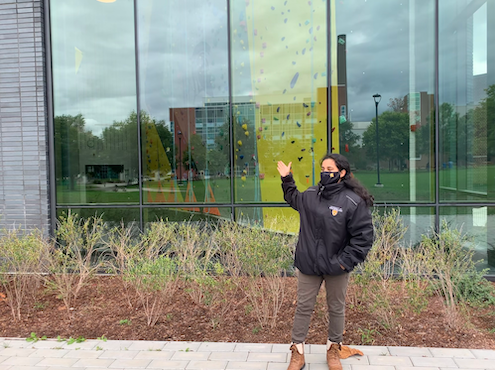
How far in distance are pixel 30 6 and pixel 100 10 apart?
1.04m

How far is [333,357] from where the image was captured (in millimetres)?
3270

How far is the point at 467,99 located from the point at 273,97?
114 inches

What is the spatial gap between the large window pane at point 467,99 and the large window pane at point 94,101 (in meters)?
4.87

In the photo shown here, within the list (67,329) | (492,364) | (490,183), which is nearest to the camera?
(492,364)

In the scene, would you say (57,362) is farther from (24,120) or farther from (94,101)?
(94,101)

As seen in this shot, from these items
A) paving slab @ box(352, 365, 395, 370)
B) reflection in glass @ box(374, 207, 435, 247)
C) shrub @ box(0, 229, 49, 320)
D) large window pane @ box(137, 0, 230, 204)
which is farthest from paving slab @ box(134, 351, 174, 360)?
reflection in glass @ box(374, 207, 435, 247)

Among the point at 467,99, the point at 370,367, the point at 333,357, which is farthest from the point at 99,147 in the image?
the point at 467,99

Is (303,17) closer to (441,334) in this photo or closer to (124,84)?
(124,84)

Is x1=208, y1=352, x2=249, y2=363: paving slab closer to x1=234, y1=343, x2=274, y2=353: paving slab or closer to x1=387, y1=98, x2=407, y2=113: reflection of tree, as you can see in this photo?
x1=234, y1=343, x2=274, y2=353: paving slab

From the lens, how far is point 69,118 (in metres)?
6.79

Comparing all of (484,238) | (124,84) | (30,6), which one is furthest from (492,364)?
(30,6)

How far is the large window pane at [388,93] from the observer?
20.3 ft

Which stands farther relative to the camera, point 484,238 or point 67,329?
point 484,238

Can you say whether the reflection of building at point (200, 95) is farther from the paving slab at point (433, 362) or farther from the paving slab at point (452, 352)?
the paving slab at point (433, 362)
